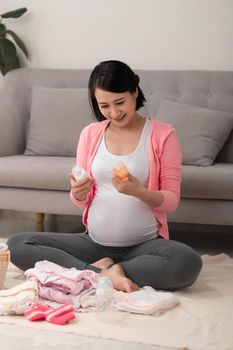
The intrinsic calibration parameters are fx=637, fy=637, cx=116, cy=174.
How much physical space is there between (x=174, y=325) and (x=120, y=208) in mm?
548

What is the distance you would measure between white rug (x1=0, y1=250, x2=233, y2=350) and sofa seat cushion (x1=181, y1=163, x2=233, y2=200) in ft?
1.97

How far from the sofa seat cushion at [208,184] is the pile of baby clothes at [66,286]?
778mm

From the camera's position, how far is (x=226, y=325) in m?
1.99

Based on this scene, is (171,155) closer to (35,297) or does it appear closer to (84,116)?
(35,297)

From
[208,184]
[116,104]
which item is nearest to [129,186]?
[116,104]

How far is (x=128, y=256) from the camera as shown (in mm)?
2402

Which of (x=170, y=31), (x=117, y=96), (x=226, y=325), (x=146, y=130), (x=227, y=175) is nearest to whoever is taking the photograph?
(x=226, y=325)

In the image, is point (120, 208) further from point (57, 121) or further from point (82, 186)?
point (57, 121)

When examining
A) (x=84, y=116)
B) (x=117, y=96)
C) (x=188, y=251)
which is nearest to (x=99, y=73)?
(x=117, y=96)

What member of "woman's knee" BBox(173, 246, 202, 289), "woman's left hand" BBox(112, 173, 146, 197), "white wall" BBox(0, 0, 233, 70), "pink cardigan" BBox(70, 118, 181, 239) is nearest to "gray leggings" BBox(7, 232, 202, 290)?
"woman's knee" BBox(173, 246, 202, 289)

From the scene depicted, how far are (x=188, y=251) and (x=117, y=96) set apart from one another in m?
0.61

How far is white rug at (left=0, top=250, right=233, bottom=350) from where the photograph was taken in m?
1.87

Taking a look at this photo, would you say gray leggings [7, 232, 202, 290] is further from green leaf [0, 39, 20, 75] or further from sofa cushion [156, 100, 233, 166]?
green leaf [0, 39, 20, 75]

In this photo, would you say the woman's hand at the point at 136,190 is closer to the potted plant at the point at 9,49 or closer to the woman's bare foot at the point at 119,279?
the woman's bare foot at the point at 119,279
